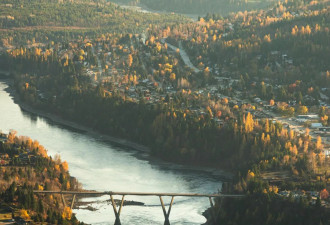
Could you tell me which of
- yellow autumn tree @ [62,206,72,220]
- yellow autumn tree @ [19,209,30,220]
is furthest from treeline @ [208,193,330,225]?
yellow autumn tree @ [19,209,30,220]

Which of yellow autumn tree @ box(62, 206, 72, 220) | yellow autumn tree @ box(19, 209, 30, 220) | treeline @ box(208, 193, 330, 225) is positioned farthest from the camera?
yellow autumn tree @ box(62, 206, 72, 220)

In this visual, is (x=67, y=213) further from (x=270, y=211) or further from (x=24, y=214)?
(x=270, y=211)

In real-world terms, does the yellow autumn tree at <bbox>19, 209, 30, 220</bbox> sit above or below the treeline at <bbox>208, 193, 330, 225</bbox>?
below

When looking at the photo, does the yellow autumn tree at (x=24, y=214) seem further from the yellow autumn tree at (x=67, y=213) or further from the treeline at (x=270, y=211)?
the treeline at (x=270, y=211)

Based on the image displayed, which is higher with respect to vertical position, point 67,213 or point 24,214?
point 24,214

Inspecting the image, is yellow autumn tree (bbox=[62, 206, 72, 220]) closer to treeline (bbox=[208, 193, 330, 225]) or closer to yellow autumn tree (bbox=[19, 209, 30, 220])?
yellow autumn tree (bbox=[19, 209, 30, 220])

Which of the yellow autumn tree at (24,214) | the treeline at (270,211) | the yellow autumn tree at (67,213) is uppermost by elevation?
the treeline at (270,211)

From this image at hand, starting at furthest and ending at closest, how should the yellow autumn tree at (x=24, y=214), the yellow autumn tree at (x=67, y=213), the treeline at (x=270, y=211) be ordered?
1. the yellow autumn tree at (x=67, y=213)
2. the treeline at (x=270, y=211)
3. the yellow autumn tree at (x=24, y=214)

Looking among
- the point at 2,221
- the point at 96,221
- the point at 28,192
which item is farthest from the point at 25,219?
the point at 96,221

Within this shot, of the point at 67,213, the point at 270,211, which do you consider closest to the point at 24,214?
the point at 67,213

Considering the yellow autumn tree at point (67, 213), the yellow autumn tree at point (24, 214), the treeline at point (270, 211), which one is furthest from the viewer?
the yellow autumn tree at point (67, 213)

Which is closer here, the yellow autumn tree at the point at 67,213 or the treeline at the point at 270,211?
the treeline at the point at 270,211

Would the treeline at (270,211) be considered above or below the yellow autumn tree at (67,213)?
above

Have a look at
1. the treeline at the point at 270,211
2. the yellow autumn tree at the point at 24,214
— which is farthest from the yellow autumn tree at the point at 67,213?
the treeline at the point at 270,211
